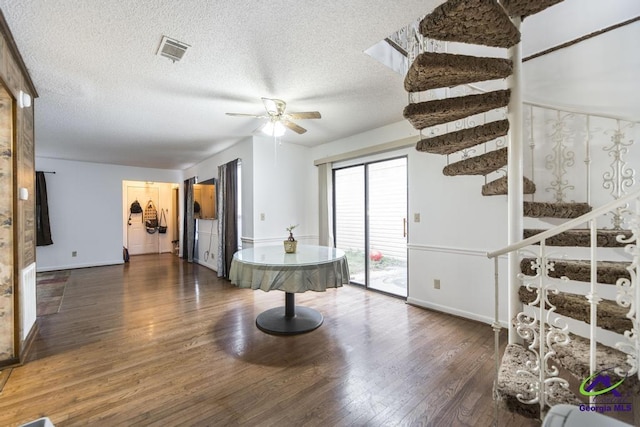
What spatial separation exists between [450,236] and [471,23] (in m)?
2.30

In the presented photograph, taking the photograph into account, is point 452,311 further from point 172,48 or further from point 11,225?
point 11,225

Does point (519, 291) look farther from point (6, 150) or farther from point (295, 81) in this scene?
point (6, 150)

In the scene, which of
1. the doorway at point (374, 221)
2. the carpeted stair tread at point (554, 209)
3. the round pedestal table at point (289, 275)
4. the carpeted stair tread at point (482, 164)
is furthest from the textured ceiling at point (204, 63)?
the round pedestal table at point (289, 275)

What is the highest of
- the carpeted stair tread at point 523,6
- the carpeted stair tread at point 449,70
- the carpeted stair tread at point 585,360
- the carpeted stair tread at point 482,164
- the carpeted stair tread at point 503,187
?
the carpeted stair tread at point 523,6

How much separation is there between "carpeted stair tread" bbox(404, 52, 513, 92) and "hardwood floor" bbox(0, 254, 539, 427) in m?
2.16

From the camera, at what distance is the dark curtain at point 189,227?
6832mm

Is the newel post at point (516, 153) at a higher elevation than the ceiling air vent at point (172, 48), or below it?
below

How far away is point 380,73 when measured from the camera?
2461 mm

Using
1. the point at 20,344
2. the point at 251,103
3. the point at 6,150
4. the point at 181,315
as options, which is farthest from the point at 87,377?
the point at 251,103

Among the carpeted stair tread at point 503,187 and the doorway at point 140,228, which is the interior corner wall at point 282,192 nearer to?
the carpeted stair tread at point 503,187

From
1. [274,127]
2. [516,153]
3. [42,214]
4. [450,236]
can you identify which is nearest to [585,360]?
[516,153]

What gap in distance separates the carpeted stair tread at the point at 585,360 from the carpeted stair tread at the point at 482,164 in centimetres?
134

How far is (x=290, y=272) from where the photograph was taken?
2.37 meters

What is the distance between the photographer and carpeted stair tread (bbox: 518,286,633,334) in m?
1.33
